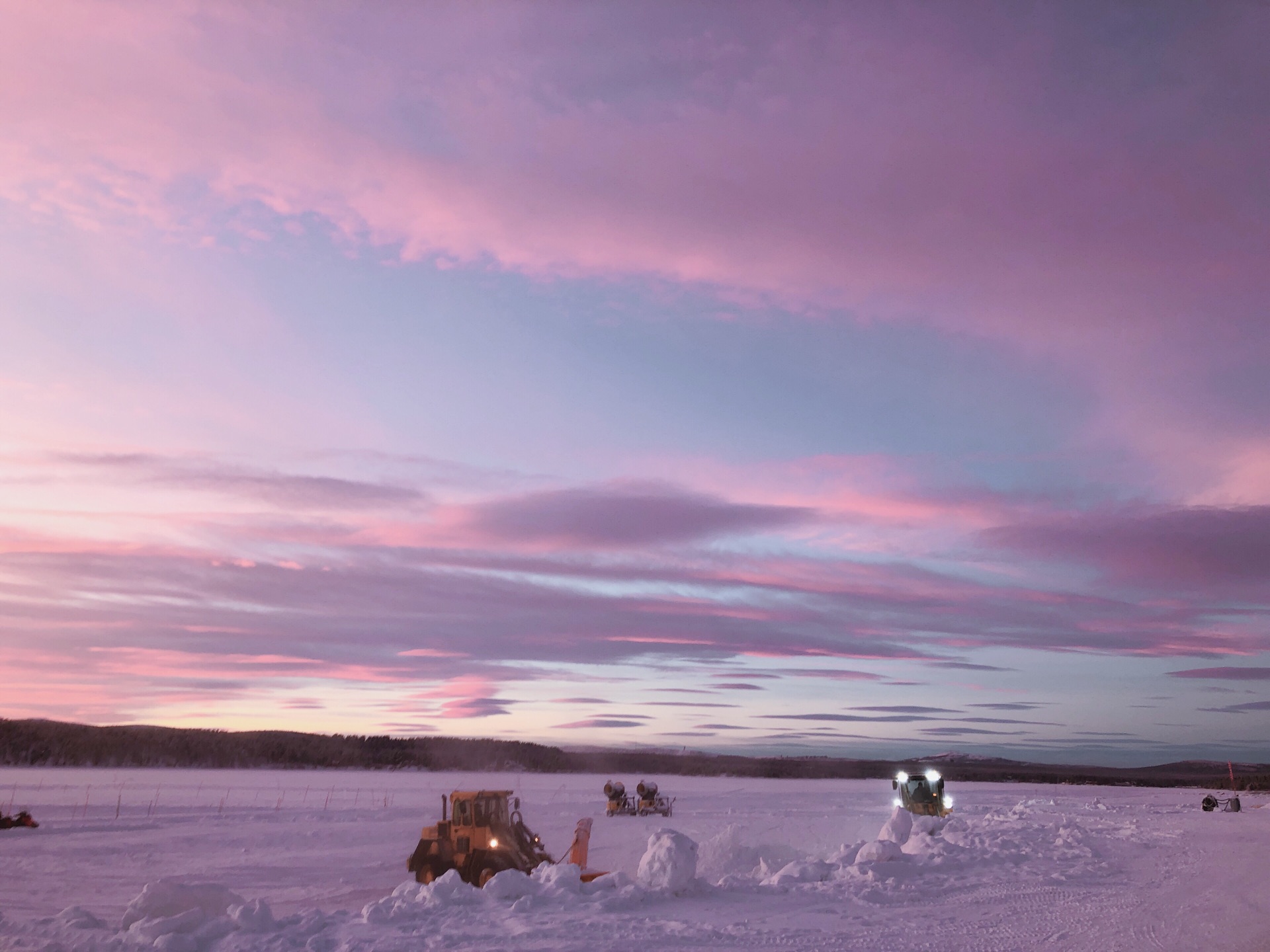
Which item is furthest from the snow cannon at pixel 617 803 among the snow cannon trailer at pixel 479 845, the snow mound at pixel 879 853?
the snow mound at pixel 879 853

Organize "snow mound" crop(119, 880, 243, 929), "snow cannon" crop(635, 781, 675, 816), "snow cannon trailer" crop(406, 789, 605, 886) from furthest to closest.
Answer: "snow cannon" crop(635, 781, 675, 816), "snow cannon trailer" crop(406, 789, 605, 886), "snow mound" crop(119, 880, 243, 929)

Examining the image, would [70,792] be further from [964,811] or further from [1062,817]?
[1062,817]

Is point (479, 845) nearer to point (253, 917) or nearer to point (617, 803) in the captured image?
point (253, 917)

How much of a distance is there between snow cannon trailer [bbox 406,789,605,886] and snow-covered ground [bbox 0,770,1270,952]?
7.21 ft

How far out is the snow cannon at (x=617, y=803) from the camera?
5200 cm

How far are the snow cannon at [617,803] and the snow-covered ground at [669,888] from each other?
2568 mm

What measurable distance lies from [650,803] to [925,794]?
18142 mm

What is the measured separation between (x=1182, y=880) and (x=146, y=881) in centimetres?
3088

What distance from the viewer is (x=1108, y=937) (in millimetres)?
16125

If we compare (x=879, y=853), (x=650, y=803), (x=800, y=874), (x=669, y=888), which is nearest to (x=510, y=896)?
(x=669, y=888)

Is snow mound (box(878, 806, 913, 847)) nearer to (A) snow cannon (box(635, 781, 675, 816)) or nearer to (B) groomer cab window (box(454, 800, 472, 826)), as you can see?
(B) groomer cab window (box(454, 800, 472, 826))

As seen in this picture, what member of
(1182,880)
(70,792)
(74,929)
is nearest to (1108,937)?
(1182,880)

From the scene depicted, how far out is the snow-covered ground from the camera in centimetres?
1543

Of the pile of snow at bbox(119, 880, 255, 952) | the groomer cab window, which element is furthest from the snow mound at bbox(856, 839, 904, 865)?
the pile of snow at bbox(119, 880, 255, 952)
